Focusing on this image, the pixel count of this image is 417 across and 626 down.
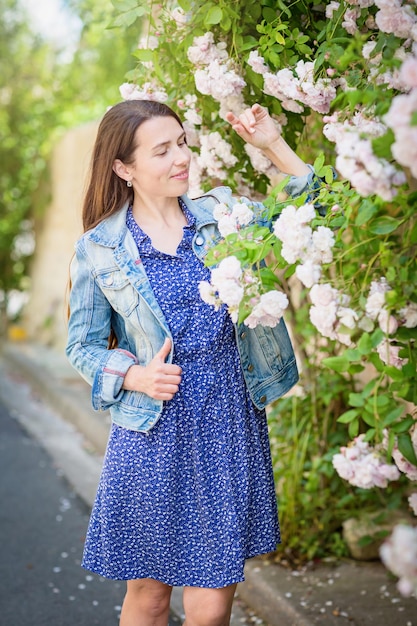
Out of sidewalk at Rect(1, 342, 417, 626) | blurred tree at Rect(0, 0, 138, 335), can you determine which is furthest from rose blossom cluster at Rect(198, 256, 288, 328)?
blurred tree at Rect(0, 0, 138, 335)

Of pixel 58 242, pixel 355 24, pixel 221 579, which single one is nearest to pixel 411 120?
pixel 355 24

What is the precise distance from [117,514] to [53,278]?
292 inches

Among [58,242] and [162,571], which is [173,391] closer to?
[162,571]

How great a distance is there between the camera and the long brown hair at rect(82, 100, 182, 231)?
2307 mm

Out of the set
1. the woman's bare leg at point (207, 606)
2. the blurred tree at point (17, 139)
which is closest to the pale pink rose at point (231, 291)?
the woman's bare leg at point (207, 606)

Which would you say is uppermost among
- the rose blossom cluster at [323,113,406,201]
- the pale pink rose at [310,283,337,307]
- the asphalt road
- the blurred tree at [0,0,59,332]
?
the blurred tree at [0,0,59,332]

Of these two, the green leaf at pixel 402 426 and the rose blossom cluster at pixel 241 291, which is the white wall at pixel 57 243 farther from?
the green leaf at pixel 402 426

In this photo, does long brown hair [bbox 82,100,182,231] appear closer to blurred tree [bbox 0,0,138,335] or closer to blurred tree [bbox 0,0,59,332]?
blurred tree [bbox 0,0,138,335]

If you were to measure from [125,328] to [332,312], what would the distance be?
81cm

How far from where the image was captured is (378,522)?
11.0ft

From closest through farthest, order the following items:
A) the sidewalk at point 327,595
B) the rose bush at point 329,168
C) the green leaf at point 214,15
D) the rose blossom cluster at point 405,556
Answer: the rose blossom cluster at point 405,556 < the rose bush at point 329,168 < the green leaf at point 214,15 < the sidewalk at point 327,595

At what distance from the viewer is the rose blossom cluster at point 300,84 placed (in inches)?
84.6

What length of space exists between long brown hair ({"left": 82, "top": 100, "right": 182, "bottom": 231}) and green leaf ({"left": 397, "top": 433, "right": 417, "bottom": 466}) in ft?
3.49

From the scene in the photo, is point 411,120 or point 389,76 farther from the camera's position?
point 389,76
